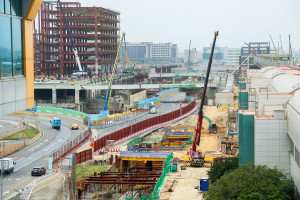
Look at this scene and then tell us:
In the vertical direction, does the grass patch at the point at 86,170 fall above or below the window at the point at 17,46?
below

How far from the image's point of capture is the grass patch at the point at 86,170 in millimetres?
51713

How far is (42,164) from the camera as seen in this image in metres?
58.7

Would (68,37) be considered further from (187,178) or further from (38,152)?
(187,178)

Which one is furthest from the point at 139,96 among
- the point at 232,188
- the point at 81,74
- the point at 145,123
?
the point at 232,188

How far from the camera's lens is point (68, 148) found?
6706cm

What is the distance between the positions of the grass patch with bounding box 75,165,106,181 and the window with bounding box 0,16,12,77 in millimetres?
35668

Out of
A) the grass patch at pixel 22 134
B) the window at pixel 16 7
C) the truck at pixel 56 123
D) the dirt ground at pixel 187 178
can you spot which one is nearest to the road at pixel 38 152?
the truck at pixel 56 123

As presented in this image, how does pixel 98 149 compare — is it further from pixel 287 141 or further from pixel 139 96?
pixel 139 96

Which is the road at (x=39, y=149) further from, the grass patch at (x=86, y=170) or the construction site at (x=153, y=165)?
the construction site at (x=153, y=165)

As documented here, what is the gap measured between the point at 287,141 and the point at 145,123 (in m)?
59.5

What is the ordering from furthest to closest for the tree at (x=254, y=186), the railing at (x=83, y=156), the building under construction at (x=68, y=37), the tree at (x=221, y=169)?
the building under construction at (x=68, y=37) < the railing at (x=83, y=156) < the tree at (x=221, y=169) < the tree at (x=254, y=186)

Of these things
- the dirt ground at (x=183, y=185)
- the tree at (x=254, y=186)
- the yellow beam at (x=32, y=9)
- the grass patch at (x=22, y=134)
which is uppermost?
the yellow beam at (x=32, y=9)

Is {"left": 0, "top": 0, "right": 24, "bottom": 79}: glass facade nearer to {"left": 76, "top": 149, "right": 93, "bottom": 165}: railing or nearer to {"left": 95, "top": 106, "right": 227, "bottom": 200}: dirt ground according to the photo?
{"left": 95, "top": 106, "right": 227, "bottom": 200}: dirt ground

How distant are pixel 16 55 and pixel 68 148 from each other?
52209 millimetres
